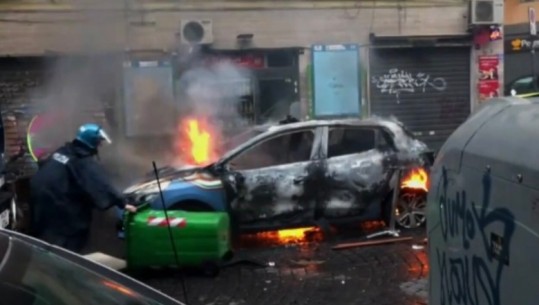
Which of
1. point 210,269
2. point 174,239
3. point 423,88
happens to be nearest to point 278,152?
point 210,269

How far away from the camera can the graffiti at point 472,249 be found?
10.2ft

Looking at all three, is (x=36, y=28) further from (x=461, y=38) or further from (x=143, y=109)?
(x=461, y=38)

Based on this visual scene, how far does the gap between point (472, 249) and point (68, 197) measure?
209 inches

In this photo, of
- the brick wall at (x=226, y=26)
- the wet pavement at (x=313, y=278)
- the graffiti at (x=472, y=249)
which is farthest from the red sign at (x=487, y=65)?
the graffiti at (x=472, y=249)

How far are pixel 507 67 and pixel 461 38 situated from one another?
8243mm

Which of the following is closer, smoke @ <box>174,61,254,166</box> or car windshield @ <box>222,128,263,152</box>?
car windshield @ <box>222,128,263,152</box>

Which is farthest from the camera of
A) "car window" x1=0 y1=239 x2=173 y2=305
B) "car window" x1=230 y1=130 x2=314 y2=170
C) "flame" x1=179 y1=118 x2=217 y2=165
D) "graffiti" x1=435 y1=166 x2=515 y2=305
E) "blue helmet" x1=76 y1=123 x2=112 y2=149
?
"flame" x1=179 y1=118 x2=217 y2=165

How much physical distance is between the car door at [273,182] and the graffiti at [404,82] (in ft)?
28.6

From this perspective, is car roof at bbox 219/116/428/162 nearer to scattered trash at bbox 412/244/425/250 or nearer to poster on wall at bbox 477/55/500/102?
scattered trash at bbox 412/244/425/250

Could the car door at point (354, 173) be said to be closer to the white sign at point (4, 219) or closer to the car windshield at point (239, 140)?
the car windshield at point (239, 140)

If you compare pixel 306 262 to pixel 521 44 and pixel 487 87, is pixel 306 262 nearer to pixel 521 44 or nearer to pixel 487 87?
pixel 487 87

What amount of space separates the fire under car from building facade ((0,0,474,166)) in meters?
7.18

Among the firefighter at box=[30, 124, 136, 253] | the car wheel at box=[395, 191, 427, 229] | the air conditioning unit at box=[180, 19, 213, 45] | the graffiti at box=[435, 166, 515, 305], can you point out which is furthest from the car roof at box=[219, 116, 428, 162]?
the graffiti at box=[435, 166, 515, 305]

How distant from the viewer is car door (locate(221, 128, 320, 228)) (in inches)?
458
